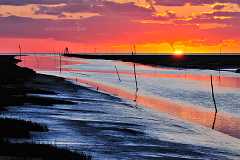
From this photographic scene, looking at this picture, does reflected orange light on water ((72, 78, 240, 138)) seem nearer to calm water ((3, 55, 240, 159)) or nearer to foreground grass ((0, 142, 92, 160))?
calm water ((3, 55, 240, 159))

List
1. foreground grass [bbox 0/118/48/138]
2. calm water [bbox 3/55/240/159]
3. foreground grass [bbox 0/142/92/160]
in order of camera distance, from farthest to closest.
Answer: foreground grass [bbox 0/118/48/138]
calm water [bbox 3/55/240/159]
foreground grass [bbox 0/142/92/160]

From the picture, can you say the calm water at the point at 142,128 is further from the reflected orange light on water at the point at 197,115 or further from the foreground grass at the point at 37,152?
the foreground grass at the point at 37,152

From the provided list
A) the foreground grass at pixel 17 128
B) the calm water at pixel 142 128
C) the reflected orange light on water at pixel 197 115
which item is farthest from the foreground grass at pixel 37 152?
the reflected orange light on water at pixel 197 115

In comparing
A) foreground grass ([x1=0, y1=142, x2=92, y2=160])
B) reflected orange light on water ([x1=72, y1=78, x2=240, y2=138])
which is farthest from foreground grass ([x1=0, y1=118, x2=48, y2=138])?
reflected orange light on water ([x1=72, y1=78, x2=240, y2=138])

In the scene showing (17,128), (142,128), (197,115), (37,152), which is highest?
(37,152)

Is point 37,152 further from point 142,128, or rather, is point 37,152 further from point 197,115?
point 197,115

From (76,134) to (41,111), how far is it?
9902mm

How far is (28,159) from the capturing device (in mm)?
18609

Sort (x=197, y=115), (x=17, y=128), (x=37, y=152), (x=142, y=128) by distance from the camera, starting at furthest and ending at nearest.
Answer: (x=197, y=115) → (x=142, y=128) → (x=17, y=128) → (x=37, y=152)

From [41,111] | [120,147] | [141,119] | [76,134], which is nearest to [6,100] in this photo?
[41,111]

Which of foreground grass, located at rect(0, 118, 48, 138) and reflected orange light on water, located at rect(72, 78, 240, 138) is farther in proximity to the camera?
reflected orange light on water, located at rect(72, 78, 240, 138)

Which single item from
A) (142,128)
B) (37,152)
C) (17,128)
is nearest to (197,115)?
(142,128)

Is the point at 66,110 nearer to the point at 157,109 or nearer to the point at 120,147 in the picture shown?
the point at 157,109

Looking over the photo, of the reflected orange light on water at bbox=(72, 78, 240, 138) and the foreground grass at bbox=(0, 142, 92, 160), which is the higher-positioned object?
the foreground grass at bbox=(0, 142, 92, 160)
